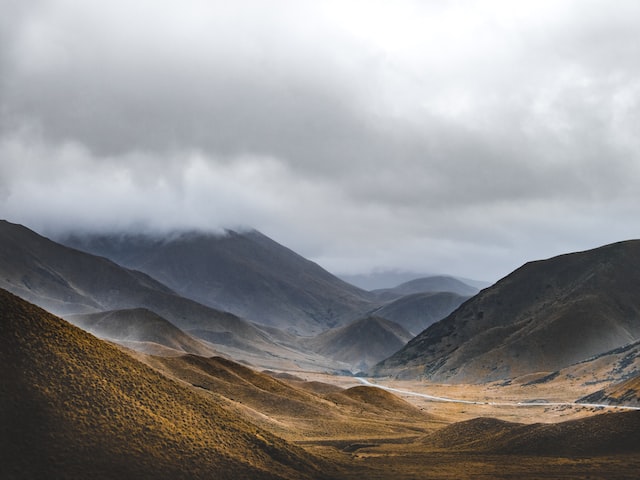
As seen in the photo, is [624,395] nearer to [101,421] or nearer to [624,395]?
[624,395]

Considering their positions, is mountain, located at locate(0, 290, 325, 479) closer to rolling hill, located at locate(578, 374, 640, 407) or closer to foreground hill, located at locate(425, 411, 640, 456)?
foreground hill, located at locate(425, 411, 640, 456)

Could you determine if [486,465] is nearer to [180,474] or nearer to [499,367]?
[180,474]

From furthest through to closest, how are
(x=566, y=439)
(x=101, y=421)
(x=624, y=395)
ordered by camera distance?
(x=624, y=395) → (x=566, y=439) → (x=101, y=421)

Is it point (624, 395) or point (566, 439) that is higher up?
point (624, 395)

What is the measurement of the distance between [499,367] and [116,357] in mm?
162013

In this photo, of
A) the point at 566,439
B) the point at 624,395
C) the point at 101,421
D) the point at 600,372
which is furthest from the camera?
the point at 600,372

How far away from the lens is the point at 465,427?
215 ft

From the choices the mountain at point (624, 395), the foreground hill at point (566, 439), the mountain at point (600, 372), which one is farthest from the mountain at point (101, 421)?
the mountain at point (600, 372)

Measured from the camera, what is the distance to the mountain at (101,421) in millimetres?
32656

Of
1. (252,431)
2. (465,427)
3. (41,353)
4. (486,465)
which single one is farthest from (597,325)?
(41,353)

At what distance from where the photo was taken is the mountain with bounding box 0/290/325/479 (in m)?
32.7

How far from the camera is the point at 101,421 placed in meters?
35.7

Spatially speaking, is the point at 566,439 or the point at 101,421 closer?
the point at 101,421

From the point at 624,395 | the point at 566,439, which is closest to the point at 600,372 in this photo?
the point at 624,395
